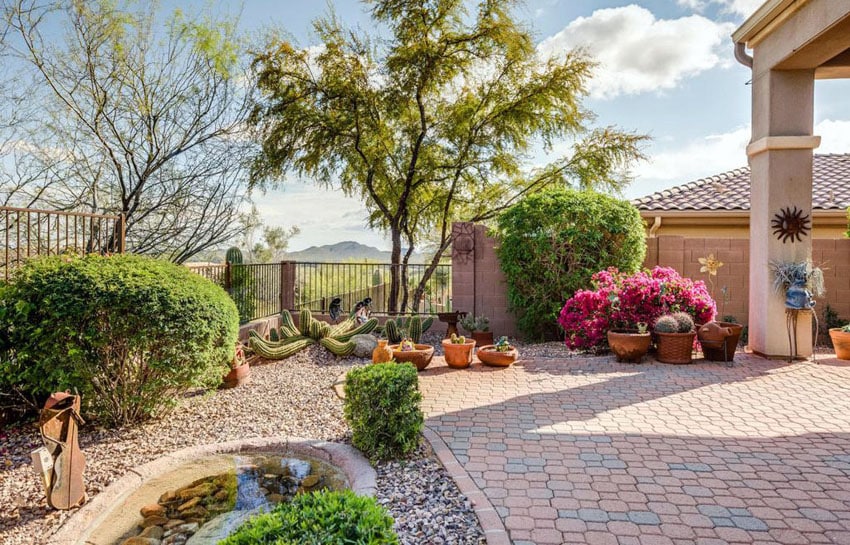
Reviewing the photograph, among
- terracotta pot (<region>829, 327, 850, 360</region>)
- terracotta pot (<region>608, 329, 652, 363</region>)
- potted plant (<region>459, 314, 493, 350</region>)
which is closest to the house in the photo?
terracotta pot (<region>829, 327, 850, 360</region>)

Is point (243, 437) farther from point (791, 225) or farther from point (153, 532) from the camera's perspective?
point (791, 225)

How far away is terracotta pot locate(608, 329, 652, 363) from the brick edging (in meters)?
3.64

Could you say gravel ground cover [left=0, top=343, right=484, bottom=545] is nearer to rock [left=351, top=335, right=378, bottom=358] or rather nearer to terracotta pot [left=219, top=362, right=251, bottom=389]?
terracotta pot [left=219, top=362, right=251, bottom=389]

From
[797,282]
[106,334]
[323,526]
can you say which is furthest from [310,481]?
[797,282]

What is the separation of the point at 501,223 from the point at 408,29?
5.32 m

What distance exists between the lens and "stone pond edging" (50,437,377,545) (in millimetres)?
2812

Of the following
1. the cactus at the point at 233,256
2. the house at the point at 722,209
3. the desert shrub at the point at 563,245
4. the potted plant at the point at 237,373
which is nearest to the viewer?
the potted plant at the point at 237,373

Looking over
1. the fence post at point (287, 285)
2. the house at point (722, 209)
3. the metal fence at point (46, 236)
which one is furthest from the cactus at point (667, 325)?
the fence post at point (287, 285)

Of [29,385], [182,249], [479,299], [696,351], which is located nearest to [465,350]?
[479,299]

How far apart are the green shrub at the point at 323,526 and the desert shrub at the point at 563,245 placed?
6725mm

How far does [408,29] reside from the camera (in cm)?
1073

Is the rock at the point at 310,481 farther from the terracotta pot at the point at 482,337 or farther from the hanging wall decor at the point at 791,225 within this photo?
the hanging wall decor at the point at 791,225

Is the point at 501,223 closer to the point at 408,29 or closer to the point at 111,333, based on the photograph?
the point at 408,29

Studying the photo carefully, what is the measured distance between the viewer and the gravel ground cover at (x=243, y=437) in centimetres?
274
